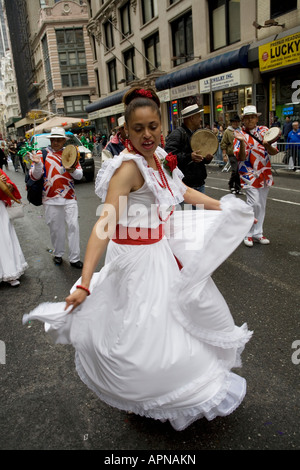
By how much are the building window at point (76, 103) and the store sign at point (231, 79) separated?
37.1 metres

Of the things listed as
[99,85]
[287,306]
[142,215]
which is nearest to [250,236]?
[287,306]

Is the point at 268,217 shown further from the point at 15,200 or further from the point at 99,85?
the point at 99,85

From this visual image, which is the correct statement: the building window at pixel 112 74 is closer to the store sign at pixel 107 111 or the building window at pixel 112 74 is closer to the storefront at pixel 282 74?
the store sign at pixel 107 111

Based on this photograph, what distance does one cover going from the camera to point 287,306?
380 cm

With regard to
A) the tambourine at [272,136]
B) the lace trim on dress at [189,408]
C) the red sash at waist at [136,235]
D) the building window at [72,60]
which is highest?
the building window at [72,60]

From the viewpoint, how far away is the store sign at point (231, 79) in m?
16.9

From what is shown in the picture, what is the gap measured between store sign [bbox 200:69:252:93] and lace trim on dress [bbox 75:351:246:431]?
16.4 m

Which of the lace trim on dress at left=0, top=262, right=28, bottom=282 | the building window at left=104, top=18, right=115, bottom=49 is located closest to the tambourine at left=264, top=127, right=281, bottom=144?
the lace trim on dress at left=0, top=262, right=28, bottom=282

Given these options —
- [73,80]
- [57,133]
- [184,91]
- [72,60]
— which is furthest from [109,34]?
[57,133]

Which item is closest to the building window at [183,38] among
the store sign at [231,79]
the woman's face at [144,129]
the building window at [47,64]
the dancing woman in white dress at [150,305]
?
the store sign at [231,79]

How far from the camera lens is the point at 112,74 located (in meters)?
35.0

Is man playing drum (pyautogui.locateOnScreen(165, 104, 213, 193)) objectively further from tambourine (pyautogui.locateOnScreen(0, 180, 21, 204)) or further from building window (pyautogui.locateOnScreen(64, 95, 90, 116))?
building window (pyautogui.locateOnScreen(64, 95, 90, 116))

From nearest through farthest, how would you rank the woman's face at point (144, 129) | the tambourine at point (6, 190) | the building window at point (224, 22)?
the woman's face at point (144, 129), the tambourine at point (6, 190), the building window at point (224, 22)

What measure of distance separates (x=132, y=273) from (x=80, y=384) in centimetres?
128
